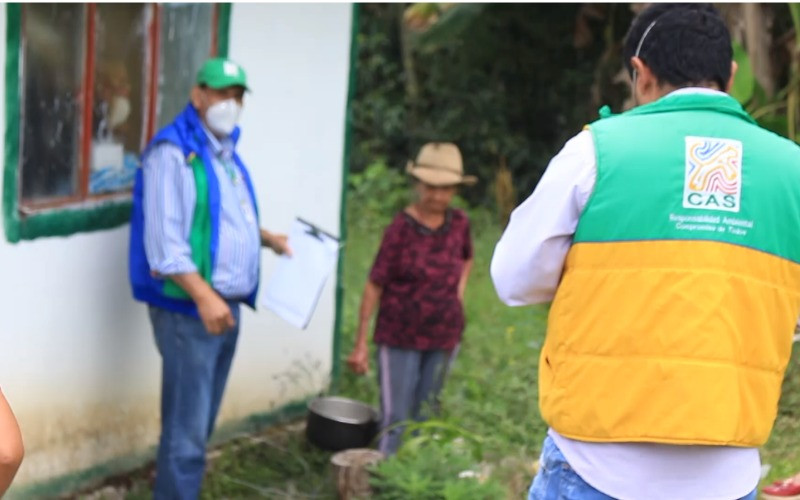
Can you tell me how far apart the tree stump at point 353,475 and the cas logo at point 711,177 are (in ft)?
9.96

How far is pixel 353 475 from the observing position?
571 cm

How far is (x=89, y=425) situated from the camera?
5.81m

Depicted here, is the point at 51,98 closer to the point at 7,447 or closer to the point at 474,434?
the point at 474,434

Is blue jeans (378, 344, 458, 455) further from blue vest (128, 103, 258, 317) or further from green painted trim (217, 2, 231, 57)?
green painted trim (217, 2, 231, 57)

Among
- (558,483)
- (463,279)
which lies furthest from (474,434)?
(558,483)

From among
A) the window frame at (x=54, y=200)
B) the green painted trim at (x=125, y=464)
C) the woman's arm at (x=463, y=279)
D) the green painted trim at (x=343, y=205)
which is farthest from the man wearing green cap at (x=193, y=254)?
the green painted trim at (x=343, y=205)

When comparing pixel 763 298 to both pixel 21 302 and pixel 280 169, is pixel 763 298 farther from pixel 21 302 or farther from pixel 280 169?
pixel 280 169

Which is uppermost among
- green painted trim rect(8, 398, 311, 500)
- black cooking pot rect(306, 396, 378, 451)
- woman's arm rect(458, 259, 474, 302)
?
woman's arm rect(458, 259, 474, 302)

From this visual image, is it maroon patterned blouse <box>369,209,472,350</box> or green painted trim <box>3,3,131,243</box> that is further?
maroon patterned blouse <box>369,209,472,350</box>

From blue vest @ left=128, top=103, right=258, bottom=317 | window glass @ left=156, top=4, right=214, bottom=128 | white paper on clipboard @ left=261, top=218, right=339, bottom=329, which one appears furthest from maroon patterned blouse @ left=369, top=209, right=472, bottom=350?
window glass @ left=156, top=4, right=214, bottom=128

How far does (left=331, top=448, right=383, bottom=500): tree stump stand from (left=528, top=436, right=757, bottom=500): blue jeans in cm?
260

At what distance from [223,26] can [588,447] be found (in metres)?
3.98

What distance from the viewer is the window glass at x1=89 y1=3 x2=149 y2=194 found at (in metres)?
5.75

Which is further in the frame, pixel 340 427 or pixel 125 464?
pixel 340 427
